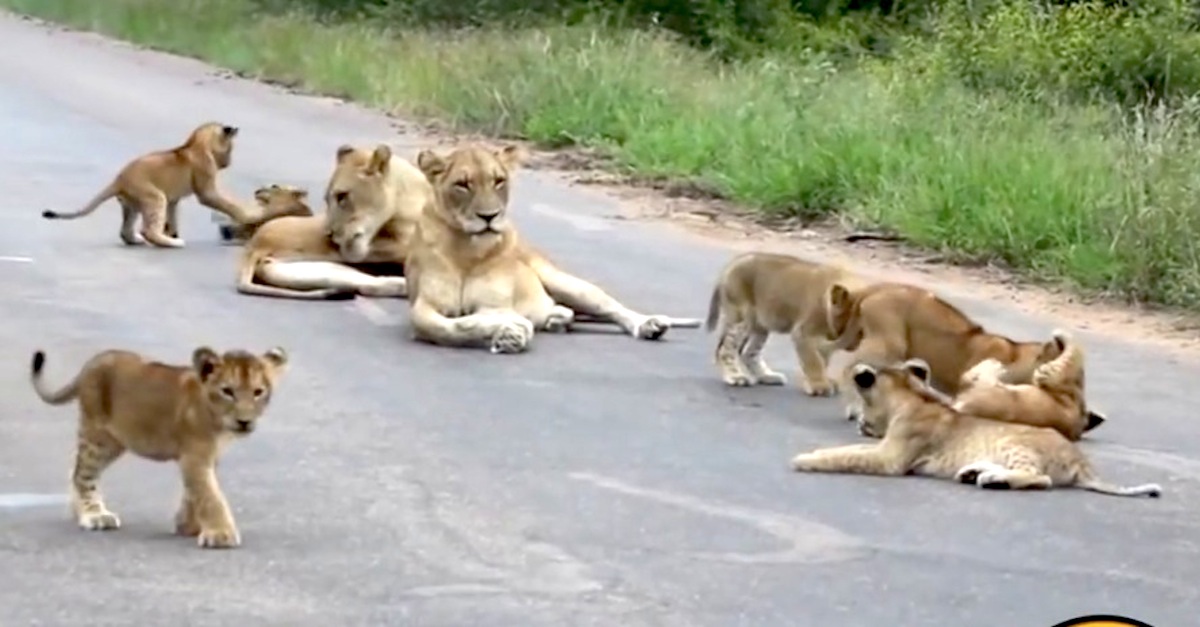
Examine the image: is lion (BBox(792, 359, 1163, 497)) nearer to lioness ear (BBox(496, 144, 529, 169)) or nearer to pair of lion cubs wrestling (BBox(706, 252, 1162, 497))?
pair of lion cubs wrestling (BBox(706, 252, 1162, 497))

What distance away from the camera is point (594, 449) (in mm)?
9633

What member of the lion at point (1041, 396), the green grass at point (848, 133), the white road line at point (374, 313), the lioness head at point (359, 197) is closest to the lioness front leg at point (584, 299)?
the white road line at point (374, 313)

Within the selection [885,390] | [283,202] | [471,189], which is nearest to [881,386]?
[885,390]

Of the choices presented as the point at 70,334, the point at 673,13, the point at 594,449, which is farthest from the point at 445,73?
the point at 594,449

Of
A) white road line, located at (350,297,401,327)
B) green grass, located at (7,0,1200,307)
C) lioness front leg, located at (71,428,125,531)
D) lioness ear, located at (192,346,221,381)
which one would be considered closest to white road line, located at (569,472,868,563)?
lioness ear, located at (192,346,221,381)

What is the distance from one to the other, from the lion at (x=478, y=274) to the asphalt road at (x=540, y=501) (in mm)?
134

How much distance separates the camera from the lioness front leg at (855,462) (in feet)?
30.3

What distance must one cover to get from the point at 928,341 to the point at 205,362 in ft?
11.2

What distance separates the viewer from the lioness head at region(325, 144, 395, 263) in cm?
1305

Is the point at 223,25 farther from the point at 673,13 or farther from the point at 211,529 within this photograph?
the point at 211,529

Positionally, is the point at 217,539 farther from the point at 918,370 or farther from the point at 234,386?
the point at 918,370

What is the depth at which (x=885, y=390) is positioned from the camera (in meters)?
9.40

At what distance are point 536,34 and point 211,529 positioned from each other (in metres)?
19.0

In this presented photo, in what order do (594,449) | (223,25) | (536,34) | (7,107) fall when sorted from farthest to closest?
(223,25)
(536,34)
(7,107)
(594,449)
